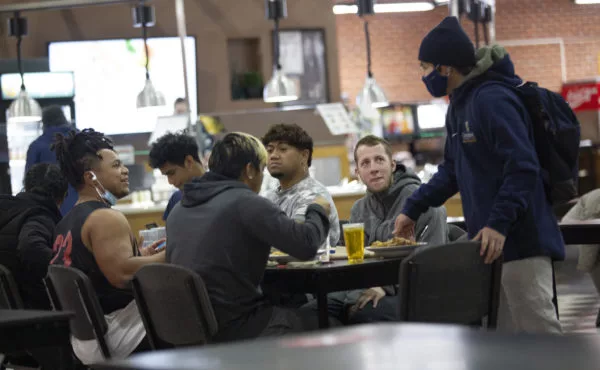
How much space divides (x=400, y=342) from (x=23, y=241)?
11.8 ft

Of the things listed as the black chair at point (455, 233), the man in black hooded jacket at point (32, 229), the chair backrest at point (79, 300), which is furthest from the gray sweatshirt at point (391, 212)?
the man in black hooded jacket at point (32, 229)

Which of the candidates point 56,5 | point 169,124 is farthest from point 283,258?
point 56,5

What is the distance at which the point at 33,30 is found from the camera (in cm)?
1149

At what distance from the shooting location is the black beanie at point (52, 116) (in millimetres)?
7051

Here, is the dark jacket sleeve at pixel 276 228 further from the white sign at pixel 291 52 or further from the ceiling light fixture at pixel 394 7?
the ceiling light fixture at pixel 394 7

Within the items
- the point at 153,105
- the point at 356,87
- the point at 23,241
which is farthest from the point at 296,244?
the point at 356,87

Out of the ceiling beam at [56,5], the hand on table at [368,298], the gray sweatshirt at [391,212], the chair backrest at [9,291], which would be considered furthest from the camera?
the ceiling beam at [56,5]

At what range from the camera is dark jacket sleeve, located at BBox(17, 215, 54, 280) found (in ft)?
14.1

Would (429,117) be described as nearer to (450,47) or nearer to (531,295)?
(450,47)

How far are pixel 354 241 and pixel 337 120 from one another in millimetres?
5428

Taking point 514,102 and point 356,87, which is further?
point 356,87

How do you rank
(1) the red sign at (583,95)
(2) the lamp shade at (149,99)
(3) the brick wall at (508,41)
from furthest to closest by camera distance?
1. (3) the brick wall at (508,41)
2. (1) the red sign at (583,95)
3. (2) the lamp shade at (149,99)

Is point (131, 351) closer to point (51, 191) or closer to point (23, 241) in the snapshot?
point (23, 241)

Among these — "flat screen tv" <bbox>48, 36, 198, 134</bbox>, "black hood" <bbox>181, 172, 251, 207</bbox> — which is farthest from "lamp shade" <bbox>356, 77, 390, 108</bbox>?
"black hood" <bbox>181, 172, 251, 207</bbox>
